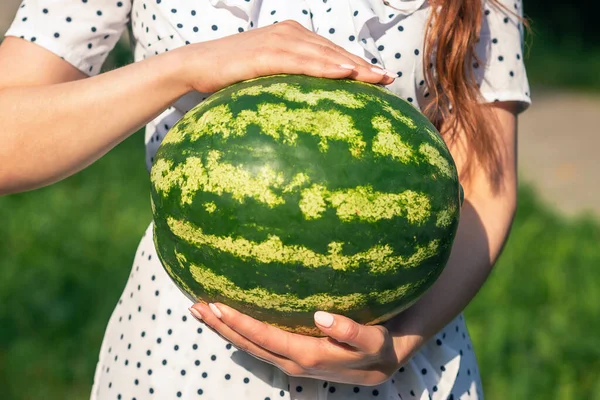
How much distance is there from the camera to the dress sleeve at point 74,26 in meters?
1.83

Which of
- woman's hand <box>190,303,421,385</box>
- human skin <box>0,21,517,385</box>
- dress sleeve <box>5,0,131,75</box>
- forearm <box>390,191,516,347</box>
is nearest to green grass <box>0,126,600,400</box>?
forearm <box>390,191,516,347</box>

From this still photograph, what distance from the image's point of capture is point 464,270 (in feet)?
6.42

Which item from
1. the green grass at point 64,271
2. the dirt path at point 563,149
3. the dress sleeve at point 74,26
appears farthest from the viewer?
the dirt path at point 563,149

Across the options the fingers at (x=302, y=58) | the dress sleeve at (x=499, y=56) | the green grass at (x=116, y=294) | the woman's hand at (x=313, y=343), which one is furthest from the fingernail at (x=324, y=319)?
the green grass at (x=116, y=294)

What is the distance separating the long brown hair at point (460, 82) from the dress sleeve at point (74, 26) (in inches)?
30.3

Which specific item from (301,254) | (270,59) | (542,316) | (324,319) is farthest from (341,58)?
(542,316)

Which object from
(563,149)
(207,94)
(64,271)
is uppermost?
(207,94)

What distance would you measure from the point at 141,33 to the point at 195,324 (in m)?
0.73

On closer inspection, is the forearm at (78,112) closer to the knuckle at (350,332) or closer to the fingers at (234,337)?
the fingers at (234,337)

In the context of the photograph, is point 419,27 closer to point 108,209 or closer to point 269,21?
point 269,21

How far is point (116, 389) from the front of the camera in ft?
6.54

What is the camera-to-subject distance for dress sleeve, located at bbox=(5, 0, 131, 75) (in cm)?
183

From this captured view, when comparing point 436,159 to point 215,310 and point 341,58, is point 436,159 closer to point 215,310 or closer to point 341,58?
point 341,58

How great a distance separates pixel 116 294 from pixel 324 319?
11.0 feet
